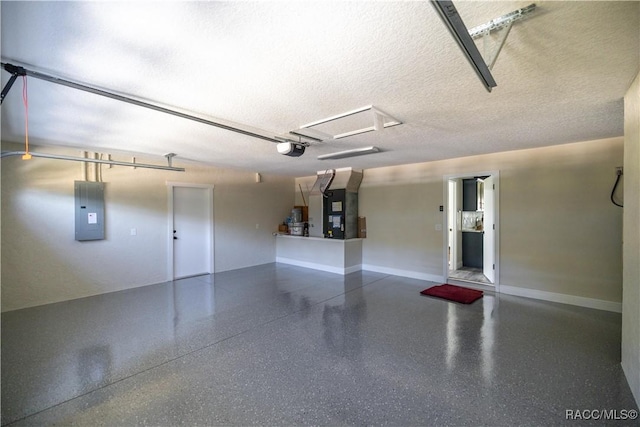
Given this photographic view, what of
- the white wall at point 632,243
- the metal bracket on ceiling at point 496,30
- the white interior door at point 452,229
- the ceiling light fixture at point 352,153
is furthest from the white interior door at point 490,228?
the metal bracket on ceiling at point 496,30

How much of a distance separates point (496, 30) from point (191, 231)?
5829mm

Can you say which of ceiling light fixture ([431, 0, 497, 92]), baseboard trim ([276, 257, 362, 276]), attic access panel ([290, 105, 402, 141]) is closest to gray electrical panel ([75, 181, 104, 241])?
attic access panel ([290, 105, 402, 141])

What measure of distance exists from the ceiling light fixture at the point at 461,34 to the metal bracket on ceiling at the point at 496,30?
145 millimetres

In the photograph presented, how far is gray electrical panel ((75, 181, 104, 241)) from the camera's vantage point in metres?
4.24

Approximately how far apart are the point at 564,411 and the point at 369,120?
283 cm

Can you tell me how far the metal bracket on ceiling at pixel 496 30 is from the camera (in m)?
1.35

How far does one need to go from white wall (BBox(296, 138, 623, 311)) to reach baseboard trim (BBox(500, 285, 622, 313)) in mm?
12

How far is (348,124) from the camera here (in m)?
2.98

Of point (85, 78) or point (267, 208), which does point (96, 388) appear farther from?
point (267, 208)

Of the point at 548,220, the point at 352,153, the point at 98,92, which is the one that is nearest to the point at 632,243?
the point at 548,220

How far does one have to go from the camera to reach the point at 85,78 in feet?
6.40

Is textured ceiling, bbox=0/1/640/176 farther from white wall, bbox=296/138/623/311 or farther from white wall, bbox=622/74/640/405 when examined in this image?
white wall, bbox=296/138/623/311

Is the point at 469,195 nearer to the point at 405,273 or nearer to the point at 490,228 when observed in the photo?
the point at 490,228

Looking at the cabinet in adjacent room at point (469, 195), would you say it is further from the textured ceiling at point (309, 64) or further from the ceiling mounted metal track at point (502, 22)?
the ceiling mounted metal track at point (502, 22)
